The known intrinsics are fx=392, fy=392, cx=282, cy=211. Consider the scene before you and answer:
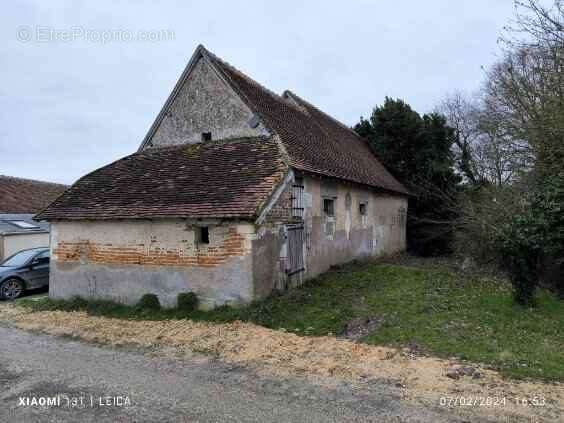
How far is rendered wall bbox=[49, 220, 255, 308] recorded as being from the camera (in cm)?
876

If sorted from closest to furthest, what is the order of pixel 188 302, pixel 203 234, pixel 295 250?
pixel 188 302
pixel 203 234
pixel 295 250

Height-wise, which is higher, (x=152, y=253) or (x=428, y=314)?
(x=152, y=253)

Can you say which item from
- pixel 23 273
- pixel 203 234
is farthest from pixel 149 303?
pixel 23 273

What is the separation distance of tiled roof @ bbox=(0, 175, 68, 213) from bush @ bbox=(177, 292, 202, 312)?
15.9 meters

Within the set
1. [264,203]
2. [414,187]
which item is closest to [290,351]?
[264,203]

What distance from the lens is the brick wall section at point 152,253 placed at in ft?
28.8

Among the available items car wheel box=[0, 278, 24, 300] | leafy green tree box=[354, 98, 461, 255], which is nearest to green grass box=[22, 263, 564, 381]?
car wheel box=[0, 278, 24, 300]

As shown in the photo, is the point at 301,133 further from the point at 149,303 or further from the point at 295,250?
the point at 149,303

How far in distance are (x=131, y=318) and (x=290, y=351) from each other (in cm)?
454

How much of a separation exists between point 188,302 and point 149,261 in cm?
158

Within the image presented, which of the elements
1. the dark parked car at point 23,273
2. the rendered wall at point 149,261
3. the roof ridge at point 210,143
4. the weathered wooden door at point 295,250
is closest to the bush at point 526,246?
the weathered wooden door at point 295,250

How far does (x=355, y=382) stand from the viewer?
5215 millimetres

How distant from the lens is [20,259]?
525 inches

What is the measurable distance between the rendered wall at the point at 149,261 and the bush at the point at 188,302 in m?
0.14
